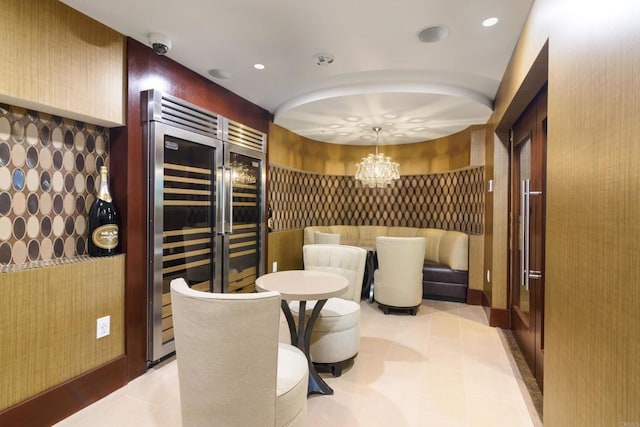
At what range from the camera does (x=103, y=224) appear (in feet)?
7.39

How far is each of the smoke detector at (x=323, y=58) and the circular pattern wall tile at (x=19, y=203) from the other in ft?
7.71

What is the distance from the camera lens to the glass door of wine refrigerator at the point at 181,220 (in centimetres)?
254

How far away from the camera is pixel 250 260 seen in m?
3.88

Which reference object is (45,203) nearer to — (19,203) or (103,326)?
(19,203)

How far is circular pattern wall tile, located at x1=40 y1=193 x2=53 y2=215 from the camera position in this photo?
2.04 meters

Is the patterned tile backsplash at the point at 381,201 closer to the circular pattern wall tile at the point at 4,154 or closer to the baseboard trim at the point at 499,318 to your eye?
the baseboard trim at the point at 499,318

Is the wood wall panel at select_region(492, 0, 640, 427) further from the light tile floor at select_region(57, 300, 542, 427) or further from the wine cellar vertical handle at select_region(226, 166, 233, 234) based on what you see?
the wine cellar vertical handle at select_region(226, 166, 233, 234)

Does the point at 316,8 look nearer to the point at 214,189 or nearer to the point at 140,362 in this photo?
the point at 214,189

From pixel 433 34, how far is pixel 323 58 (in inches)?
35.8

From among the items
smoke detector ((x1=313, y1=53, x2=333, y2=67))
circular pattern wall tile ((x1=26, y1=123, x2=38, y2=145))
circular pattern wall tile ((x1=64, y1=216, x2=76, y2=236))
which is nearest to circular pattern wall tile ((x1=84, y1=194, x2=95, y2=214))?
circular pattern wall tile ((x1=64, y1=216, x2=76, y2=236))

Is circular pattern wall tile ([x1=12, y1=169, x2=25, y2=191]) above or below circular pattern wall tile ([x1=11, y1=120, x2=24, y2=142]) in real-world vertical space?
below

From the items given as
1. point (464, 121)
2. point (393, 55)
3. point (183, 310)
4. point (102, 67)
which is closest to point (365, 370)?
point (183, 310)

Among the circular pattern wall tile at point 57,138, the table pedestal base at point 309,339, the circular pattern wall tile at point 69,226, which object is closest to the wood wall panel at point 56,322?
the circular pattern wall tile at point 69,226

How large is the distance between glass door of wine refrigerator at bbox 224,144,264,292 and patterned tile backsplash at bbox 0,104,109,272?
1.27 meters
